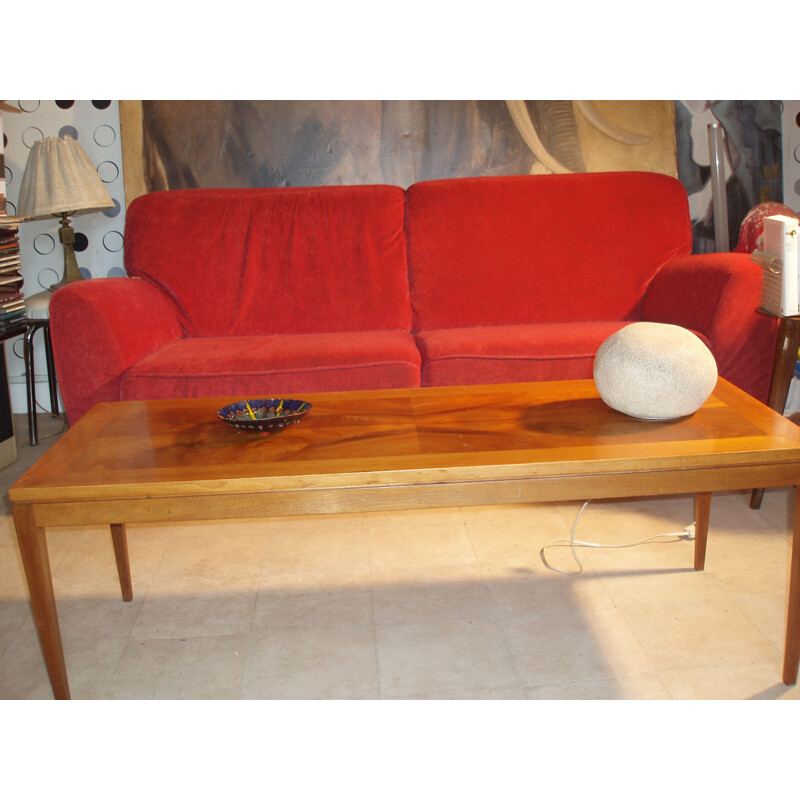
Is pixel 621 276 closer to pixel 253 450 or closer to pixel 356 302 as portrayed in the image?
pixel 356 302

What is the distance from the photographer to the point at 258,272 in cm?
262

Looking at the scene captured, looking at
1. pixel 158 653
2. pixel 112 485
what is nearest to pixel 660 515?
pixel 158 653

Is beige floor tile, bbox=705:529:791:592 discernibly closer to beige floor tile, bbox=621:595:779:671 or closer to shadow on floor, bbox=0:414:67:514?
beige floor tile, bbox=621:595:779:671

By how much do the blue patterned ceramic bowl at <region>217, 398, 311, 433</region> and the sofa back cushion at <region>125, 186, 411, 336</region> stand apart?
1103 mm

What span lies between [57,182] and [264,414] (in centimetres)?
176

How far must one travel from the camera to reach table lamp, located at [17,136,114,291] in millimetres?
2746

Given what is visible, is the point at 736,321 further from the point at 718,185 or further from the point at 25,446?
the point at 25,446

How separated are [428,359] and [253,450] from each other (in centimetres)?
99

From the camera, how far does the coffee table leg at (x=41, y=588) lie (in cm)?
120

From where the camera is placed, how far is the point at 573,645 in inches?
58.9

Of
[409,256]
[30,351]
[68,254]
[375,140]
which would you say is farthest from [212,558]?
[375,140]

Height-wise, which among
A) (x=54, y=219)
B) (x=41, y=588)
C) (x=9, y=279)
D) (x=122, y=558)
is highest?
(x=54, y=219)

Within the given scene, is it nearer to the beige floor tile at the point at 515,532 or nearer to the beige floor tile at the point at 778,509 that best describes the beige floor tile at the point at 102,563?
the beige floor tile at the point at 515,532

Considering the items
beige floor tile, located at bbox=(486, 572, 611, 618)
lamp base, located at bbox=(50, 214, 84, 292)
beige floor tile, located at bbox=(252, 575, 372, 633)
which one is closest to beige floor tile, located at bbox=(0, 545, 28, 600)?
beige floor tile, located at bbox=(252, 575, 372, 633)
